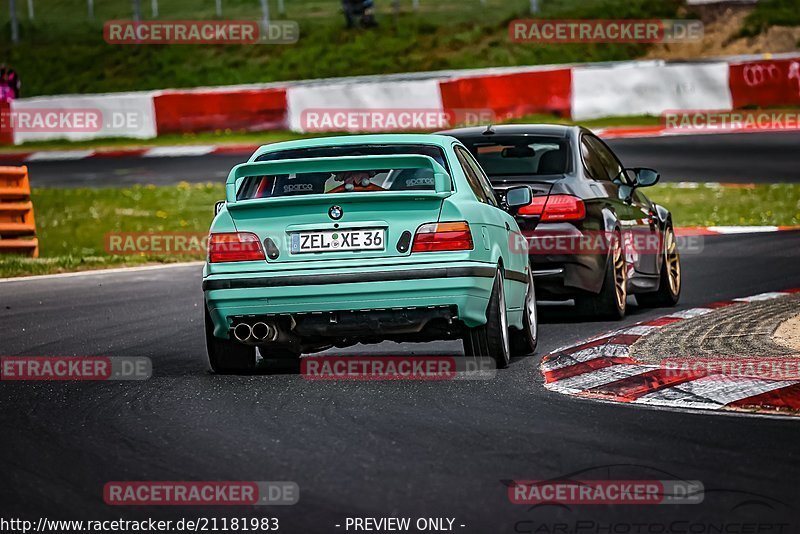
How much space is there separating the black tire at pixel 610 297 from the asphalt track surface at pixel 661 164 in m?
13.1

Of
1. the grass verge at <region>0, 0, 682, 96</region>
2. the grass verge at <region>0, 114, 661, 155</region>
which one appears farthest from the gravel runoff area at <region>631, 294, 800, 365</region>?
the grass verge at <region>0, 0, 682, 96</region>

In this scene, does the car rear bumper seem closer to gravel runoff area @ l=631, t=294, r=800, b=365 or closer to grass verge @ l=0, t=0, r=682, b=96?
gravel runoff area @ l=631, t=294, r=800, b=365

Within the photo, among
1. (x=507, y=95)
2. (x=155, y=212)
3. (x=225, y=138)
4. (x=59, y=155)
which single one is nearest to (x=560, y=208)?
(x=155, y=212)

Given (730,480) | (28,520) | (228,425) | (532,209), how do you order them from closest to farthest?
(28,520) < (730,480) < (228,425) < (532,209)

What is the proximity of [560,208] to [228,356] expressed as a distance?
10.4 feet

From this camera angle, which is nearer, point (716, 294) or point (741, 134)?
point (716, 294)

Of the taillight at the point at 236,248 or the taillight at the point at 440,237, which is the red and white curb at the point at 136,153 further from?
the taillight at the point at 440,237

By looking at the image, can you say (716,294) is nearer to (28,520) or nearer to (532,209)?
(532,209)

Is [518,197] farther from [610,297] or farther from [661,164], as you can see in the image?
[661,164]

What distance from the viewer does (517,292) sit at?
984 centimetres

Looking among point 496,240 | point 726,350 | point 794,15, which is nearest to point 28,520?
point 496,240

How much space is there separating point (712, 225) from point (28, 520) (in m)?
16.1

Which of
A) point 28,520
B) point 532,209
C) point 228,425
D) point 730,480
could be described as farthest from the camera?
point 532,209

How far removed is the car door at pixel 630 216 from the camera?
486 inches
